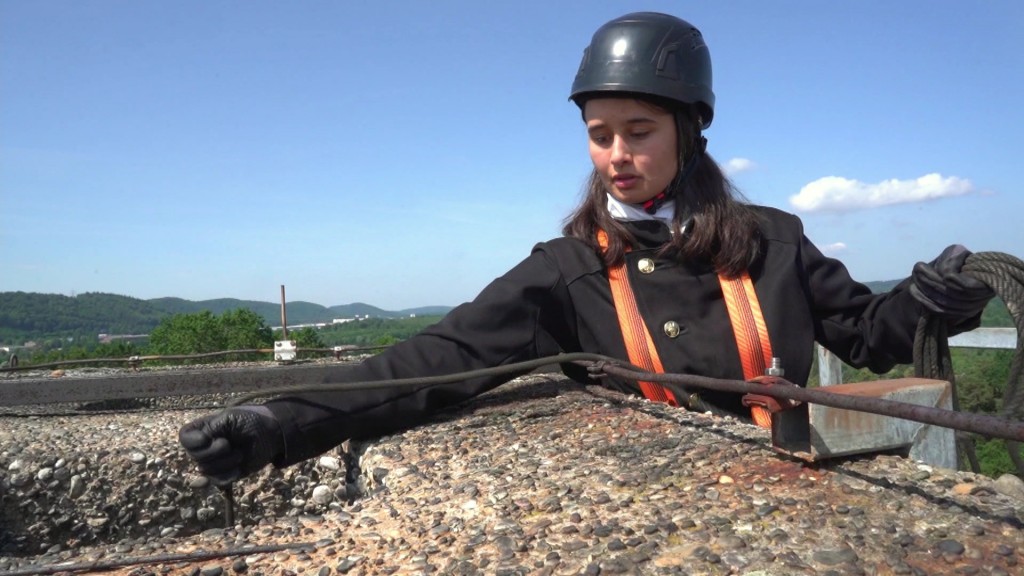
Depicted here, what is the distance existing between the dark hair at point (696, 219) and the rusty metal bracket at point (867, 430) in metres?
0.80

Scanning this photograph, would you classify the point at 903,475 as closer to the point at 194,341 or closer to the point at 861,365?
the point at 861,365

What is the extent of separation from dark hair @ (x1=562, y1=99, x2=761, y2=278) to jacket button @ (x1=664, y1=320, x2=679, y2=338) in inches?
8.2

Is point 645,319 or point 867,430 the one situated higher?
point 645,319

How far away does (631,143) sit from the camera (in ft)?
8.00

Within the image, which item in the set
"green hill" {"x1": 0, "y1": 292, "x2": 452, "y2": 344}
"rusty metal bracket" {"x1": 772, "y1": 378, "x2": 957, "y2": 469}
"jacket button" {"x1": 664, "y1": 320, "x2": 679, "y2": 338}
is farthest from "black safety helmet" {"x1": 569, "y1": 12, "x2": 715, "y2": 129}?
"green hill" {"x1": 0, "y1": 292, "x2": 452, "y2": 344}

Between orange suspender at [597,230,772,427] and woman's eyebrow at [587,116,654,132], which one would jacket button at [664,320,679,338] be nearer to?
orange suspender at [597,230,772,427]

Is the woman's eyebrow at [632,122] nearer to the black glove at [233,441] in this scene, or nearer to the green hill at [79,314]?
the black glove at [233,441]

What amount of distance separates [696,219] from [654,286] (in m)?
0.23

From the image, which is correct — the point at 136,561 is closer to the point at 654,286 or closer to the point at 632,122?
the point at 654,286

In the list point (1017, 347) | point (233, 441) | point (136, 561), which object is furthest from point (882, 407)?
point (233, 441)

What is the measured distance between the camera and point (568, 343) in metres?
2.57

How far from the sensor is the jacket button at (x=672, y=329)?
92.8 inches

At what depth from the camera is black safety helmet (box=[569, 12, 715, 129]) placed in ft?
7.77

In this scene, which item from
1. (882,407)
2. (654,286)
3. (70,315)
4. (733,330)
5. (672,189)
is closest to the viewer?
(882,407)
